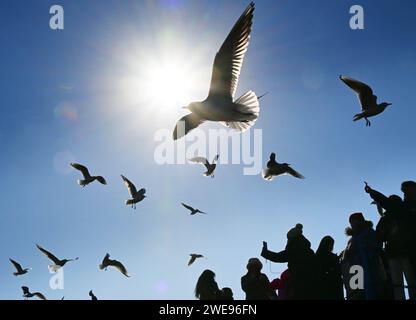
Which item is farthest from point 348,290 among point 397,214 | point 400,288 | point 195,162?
point 195,162

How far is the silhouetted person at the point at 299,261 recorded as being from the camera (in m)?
5.84

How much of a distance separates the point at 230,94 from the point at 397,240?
5566 mm

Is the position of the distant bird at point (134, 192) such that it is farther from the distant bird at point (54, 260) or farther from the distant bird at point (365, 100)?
the distant bird at point (365, 100)

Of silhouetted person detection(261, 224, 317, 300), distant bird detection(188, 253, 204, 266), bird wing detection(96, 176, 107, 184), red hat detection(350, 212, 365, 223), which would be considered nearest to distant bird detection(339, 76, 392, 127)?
red hat detection(350, 212, 365, 223)

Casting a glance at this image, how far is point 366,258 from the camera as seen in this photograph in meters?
5.97

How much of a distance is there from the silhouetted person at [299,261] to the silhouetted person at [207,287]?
35.2 inches

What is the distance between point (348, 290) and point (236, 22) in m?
6.05

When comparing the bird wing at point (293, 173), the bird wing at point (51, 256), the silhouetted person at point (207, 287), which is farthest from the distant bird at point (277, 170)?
the bird wing at point (51, 256)

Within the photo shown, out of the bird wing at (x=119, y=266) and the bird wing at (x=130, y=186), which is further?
the bird wing at (x=119, y=266)

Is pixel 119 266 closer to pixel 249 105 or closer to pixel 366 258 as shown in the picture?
pixel 249 105

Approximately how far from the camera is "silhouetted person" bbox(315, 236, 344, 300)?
5.89m

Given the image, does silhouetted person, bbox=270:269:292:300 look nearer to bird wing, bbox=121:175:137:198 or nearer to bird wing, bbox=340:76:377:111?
bird wing, bbox=340:76:377:111

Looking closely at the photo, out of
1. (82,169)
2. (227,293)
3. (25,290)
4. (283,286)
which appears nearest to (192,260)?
(82,169)
